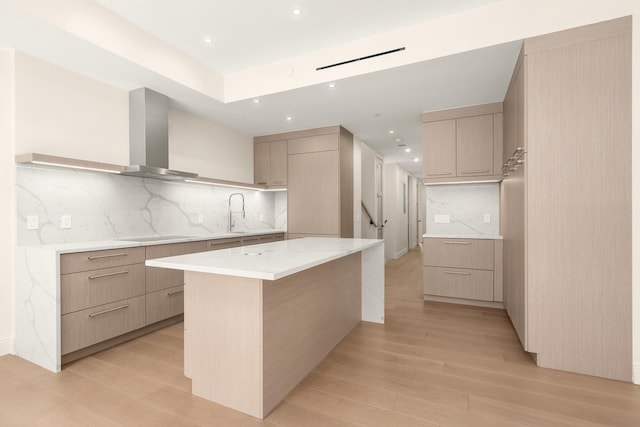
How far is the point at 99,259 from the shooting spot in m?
2.48

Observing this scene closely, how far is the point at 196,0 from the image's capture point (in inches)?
91.5

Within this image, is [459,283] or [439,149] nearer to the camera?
[459,283]

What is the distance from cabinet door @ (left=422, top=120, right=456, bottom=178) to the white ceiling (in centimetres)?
25

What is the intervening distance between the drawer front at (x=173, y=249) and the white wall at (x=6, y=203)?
1.00 m

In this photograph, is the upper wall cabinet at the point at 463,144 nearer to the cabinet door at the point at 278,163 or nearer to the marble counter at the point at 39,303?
the cabinet door at the point at 278,163

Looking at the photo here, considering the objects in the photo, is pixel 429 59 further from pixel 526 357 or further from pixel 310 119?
pixel 526 357

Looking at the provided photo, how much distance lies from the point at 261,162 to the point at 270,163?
0.20 m

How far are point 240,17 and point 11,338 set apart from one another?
321 cm

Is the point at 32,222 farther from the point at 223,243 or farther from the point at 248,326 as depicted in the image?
the point at 248,326

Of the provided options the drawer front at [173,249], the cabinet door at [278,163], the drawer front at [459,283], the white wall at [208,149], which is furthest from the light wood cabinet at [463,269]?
the white wall at [208,149]

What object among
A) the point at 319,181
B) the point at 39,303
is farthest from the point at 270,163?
the point at 39,303

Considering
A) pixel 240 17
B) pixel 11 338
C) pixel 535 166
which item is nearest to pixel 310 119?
pixel 240 17

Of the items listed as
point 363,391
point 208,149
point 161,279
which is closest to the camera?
point 363,391

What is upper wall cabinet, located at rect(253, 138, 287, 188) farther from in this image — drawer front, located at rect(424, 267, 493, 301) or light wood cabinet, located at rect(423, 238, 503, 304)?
drawer front, located at rect(424, 267, 493, 301)
